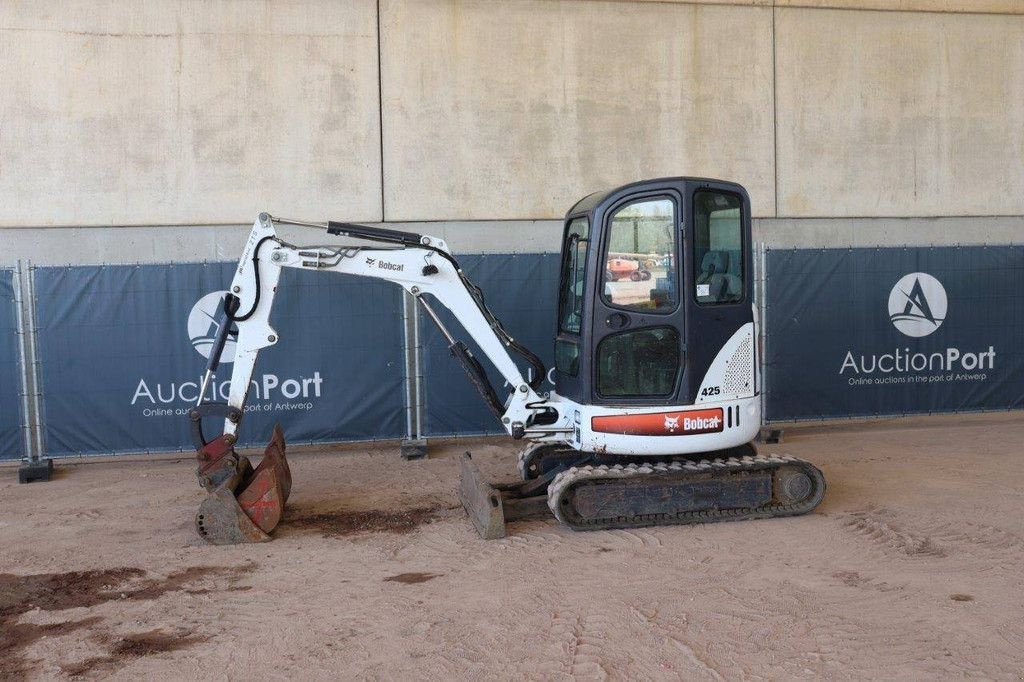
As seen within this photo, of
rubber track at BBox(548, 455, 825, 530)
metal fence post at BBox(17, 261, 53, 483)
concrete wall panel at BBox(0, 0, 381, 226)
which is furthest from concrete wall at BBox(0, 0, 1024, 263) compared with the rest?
rubber track at BBox(548, 455, 825, 530)

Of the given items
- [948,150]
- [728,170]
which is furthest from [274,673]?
[948,150]

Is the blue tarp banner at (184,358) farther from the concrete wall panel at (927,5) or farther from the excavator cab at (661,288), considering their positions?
the concrete wall panel at (927,5)

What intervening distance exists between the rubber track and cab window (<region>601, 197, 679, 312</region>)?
120 centimetres

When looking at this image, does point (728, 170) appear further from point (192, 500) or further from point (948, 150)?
point (192, 500)

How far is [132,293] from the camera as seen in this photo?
9594mm

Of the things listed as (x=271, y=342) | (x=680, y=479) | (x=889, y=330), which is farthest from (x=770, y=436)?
(x=271, y=342)

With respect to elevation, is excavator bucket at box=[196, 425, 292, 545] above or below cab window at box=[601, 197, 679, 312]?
below

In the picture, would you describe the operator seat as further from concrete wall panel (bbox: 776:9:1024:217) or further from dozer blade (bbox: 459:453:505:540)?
concrete wall panel (bbox: 776:9:1024:217)

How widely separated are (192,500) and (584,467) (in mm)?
3650

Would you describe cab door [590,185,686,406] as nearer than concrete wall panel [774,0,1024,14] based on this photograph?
Yes

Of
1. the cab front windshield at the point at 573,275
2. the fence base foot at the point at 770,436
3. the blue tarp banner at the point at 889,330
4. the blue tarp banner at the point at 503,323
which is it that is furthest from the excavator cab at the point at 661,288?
the blue tarp banner at the point at 889,330

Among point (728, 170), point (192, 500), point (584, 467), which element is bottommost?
point (192, 500)

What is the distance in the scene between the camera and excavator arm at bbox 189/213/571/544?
686 cm

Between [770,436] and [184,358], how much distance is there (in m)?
6.35
